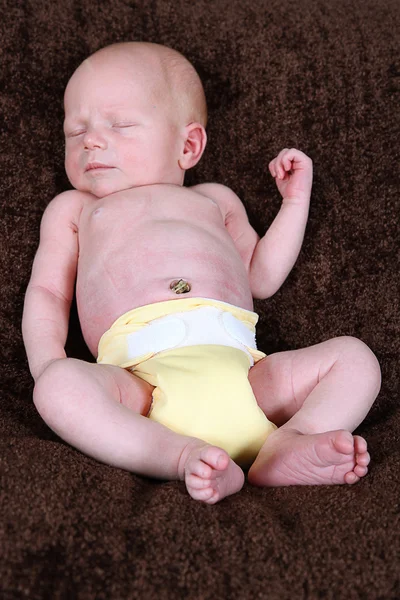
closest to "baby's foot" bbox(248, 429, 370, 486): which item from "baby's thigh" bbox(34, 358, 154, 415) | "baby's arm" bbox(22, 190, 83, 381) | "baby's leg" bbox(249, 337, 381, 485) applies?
"baby's leg" bbox(249, 337, 381, 485)

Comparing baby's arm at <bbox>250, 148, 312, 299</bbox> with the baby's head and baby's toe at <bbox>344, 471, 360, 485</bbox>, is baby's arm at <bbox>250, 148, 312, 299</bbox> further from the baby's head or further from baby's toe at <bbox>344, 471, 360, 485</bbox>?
baby's toe at <bbox>344, 471, 360, 485</bbox>

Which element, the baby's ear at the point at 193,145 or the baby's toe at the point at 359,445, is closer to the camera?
the baby's toe at the point at 359,445

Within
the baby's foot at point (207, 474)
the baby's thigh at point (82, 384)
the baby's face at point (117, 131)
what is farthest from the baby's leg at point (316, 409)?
the baby's face at point (117, 131)

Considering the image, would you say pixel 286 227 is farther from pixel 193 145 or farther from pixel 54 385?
pixel 54 385

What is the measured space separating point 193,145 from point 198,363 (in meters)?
0.60

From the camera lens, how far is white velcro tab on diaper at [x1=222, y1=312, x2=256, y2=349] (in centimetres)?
135

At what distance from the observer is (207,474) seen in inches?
38.8

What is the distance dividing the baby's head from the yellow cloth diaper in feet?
1.13

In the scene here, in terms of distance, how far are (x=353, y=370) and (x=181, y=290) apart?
0.33 meters

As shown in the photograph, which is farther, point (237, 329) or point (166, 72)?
point (166, 72)

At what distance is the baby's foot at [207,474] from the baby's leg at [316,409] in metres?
0.12

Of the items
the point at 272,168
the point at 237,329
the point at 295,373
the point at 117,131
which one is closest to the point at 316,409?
the point at 295,373

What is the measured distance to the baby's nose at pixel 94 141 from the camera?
4.98ft

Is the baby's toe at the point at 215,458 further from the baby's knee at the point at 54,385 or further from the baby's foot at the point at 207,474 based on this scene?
the baby's knee at the point at 54,385
